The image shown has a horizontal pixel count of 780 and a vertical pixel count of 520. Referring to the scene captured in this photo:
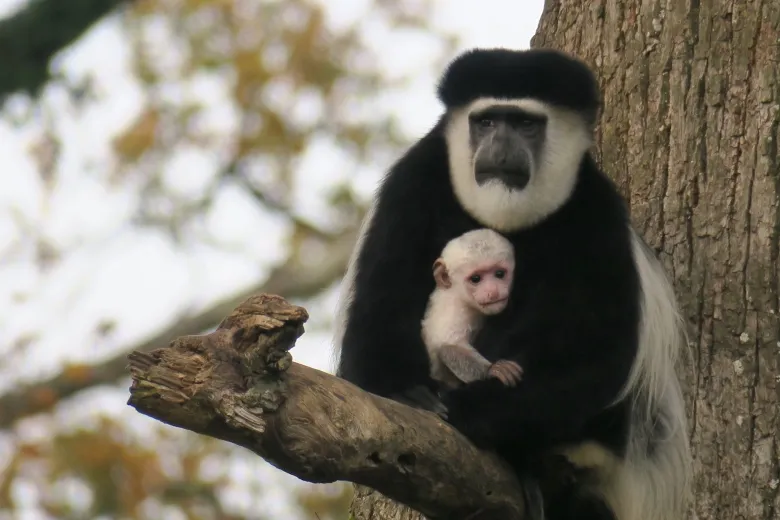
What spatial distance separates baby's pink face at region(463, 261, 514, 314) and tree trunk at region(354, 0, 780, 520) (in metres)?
0.47

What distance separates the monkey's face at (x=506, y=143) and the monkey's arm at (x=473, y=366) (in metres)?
0.41

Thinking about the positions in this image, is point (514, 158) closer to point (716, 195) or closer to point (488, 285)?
point (488, 285)

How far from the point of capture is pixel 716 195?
2.46 metres

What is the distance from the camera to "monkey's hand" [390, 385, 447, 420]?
7.20ft

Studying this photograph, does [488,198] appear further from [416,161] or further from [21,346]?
[21,346]

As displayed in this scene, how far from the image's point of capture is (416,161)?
2.59 meters

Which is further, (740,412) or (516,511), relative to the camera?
(740,412)

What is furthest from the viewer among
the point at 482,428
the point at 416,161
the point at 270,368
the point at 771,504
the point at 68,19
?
the point at 68,19

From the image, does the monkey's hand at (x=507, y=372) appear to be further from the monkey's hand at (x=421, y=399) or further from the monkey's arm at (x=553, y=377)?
the monkey's hand at (x=421, y=399)

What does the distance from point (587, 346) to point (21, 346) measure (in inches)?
192

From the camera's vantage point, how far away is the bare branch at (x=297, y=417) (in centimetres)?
152

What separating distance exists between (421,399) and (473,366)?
0.46ft

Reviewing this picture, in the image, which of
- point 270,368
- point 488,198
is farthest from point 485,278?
point 270,368

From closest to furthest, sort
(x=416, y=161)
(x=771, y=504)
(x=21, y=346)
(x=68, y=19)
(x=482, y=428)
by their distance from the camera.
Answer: (x=482, y=428), (x=771, y=504), (x=416, y=161), (x=68, y=19), (x=21, y=346)
